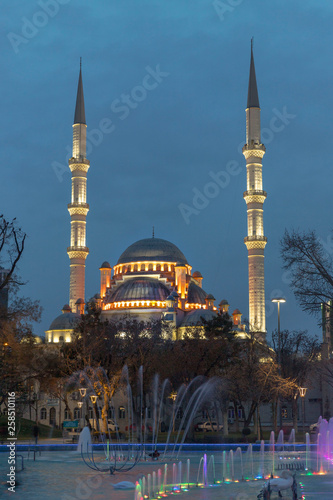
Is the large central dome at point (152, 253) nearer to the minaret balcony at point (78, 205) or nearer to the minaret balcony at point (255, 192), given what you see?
the minaret balcony at point (78, 205)

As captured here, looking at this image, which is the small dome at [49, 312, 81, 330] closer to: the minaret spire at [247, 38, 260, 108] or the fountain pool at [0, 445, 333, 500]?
the minaret spire at [247, 38, 260, 108]

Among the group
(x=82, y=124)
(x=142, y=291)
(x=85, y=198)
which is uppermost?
(x=82, y=124)

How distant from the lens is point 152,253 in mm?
87875

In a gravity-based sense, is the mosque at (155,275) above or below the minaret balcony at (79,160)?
below

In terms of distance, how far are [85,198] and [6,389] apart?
55.1 m

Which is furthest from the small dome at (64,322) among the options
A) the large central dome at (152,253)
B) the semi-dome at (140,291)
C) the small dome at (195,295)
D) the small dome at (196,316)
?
the small dome at (195,295)

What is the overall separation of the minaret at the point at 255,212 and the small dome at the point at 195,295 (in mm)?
11730

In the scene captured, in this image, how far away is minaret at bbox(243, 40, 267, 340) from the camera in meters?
71.9

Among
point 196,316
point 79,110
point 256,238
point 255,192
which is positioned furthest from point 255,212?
point 79,110

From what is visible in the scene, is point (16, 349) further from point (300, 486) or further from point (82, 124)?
point (82, 124)

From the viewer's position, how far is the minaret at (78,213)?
253 ft

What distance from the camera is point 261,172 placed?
246 ft

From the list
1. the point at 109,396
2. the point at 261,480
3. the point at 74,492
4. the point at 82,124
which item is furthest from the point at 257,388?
the point at 82,124

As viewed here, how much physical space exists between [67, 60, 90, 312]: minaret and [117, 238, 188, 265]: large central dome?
10.8 m
